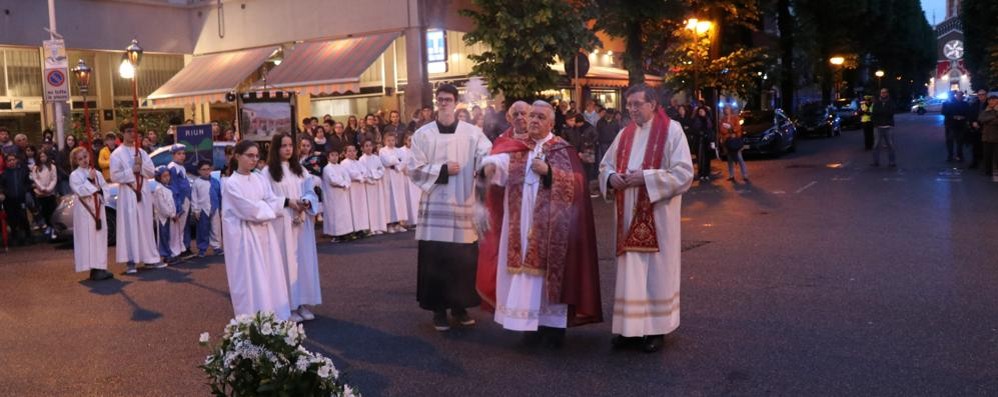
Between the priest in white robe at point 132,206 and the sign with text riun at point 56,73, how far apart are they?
19.2 feet

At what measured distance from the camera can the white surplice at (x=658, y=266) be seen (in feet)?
22.4

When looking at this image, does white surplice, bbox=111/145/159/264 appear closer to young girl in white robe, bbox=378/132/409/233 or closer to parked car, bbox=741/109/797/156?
young girl in white robe, bbox=378/132/409/233

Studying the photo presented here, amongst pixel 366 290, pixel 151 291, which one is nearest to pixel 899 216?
pixel 366 290

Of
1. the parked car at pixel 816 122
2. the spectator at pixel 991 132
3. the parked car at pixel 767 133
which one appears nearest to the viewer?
the spectator at pixel 991 132

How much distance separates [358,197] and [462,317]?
→ 23.5ft

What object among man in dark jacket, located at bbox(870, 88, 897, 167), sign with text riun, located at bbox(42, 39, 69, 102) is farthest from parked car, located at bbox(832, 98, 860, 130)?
sign with text riun, located at bbox(42, 39, 69, 102)

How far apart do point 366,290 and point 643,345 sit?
12.2 ft

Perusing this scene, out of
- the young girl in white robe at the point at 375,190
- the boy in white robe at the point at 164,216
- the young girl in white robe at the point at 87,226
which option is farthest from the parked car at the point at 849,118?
the young girl in white robe at the point at 87,226

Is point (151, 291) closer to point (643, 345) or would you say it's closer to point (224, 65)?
point (643, 345)

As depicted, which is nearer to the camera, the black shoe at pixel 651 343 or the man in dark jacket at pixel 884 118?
the black shoe at pixel 651 343

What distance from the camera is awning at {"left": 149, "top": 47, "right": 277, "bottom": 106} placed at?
86.0 feet

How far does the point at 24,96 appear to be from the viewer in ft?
82.6

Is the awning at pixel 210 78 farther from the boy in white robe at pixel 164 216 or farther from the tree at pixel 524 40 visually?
the boy in white robe at pixel 164 216

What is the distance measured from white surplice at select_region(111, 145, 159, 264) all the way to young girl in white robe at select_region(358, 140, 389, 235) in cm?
349
